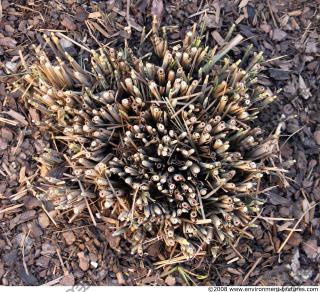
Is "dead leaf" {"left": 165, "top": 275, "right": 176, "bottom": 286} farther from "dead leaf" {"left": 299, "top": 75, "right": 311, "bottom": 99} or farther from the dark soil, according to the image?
"dead leaf" {"left": 299, "top": 75, "right": 311, "bottom": 99}

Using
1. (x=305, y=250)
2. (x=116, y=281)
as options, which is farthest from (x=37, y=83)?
(x=305, y=250)

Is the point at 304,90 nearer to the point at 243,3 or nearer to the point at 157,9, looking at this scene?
the point at 243,3

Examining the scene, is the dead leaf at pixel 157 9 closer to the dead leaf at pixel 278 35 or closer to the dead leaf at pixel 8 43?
the dead leaf at pixel 278 35

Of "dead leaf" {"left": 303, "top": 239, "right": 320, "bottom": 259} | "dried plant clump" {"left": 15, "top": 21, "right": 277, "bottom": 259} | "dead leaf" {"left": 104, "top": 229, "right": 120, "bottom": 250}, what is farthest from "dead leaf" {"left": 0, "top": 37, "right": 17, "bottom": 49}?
"dead leaf" {"left": 303, "top": 239, "right": 320, "bottom": 259}

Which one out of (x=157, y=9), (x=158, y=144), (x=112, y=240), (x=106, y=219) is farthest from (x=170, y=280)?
(x=157, y=9)

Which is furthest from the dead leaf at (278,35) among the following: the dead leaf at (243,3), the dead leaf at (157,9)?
the dead leaf at (157,9)
